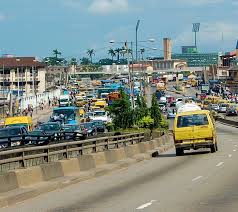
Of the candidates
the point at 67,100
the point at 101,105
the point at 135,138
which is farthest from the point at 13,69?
the point at 135,138

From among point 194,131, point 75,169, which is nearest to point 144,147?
point 194,131

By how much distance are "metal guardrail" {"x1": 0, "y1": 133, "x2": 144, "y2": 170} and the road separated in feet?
4.37

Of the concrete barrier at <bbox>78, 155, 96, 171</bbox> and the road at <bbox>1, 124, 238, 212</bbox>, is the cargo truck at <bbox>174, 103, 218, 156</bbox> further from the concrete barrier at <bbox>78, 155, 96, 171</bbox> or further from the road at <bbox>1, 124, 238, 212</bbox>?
the concrete barrier at <bbox>78, 155, 96, 171</bbox>

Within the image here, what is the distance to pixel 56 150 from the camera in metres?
25.8

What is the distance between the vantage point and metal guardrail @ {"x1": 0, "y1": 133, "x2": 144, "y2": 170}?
64.4ft

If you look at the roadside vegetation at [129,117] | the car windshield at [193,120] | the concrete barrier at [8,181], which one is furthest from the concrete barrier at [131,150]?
the roadside vegetation at [129,117]

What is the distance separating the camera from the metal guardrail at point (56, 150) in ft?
64.4

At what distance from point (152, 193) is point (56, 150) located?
789 centimetres

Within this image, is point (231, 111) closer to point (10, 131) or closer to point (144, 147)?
point (144, 147)

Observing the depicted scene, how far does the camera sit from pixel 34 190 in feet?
59.6

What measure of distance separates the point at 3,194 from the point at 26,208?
4.23ft

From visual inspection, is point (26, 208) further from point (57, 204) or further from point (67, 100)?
point (67, 100)

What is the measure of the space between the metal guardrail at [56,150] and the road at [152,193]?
1333 mm

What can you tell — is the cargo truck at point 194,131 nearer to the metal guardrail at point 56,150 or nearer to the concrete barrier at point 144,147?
the metal guardrail at point 56,150
